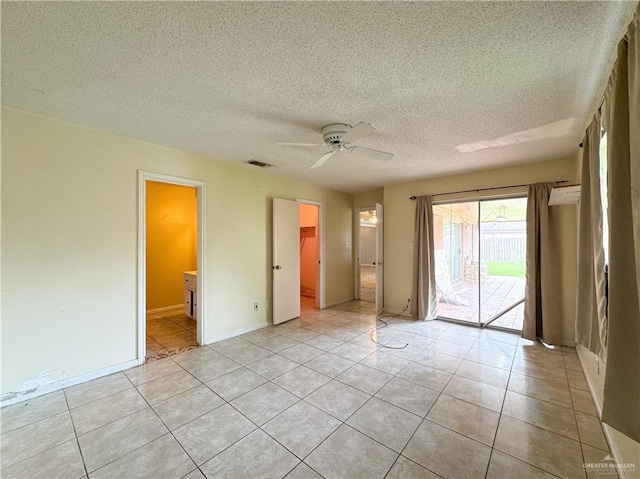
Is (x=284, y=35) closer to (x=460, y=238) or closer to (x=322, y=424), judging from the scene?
(x=322, y=424)

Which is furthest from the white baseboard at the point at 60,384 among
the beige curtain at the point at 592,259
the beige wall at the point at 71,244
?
the beige curtain at the point at 592,259

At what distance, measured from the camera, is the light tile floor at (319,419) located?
5.20 feet

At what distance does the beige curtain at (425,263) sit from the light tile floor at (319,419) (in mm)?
1344

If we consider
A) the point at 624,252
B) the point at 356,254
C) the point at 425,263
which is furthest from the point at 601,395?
the point at 356,254

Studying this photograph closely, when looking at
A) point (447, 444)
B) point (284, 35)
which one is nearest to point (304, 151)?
point (284, 35)

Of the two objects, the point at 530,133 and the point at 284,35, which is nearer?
the point at 284,35

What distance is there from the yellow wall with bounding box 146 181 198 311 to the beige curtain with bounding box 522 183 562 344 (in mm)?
5904

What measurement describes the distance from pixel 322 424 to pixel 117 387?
79.8 inches

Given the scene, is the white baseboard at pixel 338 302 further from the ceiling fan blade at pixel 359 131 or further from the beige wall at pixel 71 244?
the ceiling fan blade at pixel 359 131

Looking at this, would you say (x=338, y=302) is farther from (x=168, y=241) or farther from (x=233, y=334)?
(x=168, y=241)

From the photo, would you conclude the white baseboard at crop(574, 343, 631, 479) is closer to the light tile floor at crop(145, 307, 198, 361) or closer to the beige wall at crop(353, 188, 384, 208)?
the light tile floor at crop(145, 307, 198, 361)

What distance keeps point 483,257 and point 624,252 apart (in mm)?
3203

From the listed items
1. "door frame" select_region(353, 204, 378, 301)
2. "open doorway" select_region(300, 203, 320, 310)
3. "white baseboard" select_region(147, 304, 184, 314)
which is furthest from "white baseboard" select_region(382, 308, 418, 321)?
"white baseboard" select_region(147, 304, 184, 314)

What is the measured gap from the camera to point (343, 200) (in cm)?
591
